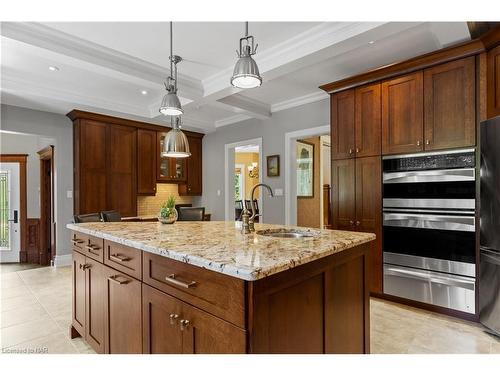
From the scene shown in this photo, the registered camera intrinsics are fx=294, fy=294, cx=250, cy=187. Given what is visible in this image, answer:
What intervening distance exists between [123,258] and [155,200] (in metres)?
4.36

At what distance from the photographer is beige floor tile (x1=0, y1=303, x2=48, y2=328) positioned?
2.75 m

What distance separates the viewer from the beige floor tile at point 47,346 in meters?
2.21

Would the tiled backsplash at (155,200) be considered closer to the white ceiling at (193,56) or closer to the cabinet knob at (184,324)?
the white ceiling at (193,56)

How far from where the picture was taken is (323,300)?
4.57 feet

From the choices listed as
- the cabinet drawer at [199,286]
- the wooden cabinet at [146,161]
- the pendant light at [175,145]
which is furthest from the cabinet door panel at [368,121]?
the wooden cabinet at [146,161]

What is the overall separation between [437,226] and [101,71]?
12.2 ft

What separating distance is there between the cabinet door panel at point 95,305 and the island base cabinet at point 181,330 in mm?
612

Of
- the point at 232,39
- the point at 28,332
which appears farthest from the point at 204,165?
the point at 28,332

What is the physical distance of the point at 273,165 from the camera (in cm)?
495

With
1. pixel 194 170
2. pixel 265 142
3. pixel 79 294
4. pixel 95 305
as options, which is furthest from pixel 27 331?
pixel 194 170

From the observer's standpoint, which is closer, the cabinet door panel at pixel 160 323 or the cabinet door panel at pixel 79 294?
the cabinet door panel at pixel 160 323

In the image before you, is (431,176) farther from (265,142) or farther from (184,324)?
(265,142)

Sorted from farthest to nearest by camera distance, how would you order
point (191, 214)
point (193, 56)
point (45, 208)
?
point (45, 208) → point (191, 214) → point (193, 56)
